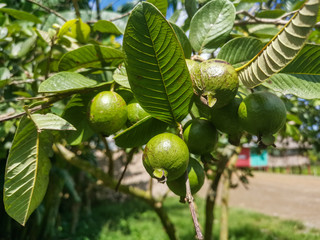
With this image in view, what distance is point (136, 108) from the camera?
0.65 m

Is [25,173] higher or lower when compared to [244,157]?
higher

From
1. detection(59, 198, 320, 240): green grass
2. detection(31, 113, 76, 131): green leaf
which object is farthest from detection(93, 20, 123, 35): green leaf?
detection(59, 198, 320, 240): green grass

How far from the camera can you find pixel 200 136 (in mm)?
581

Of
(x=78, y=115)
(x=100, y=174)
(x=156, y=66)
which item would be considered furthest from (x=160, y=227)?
(x=156, y=66)

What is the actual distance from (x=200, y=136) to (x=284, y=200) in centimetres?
942

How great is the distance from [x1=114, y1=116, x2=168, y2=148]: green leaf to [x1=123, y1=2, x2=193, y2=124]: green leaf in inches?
1.4

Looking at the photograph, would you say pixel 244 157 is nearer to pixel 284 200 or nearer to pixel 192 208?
pixel 192 208

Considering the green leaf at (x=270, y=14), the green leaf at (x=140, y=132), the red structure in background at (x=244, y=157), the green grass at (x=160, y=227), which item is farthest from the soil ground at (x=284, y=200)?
the green leaf at (x=140, y=132)

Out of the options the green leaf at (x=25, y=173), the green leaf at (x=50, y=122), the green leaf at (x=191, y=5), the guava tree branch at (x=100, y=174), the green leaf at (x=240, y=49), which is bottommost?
the guava tree branch at (x=100, y=174)

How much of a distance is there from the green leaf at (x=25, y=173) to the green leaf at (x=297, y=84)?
22.0 inches

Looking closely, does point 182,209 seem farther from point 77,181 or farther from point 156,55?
A: point 156,55

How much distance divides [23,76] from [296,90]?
115 centimetres

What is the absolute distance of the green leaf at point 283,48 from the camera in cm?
42

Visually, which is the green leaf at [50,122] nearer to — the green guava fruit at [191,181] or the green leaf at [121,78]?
the green leaf at [121,78]
